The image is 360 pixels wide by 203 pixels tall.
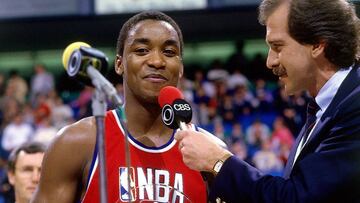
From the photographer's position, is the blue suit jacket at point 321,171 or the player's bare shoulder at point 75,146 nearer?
the blue suit jacket at point 321,171

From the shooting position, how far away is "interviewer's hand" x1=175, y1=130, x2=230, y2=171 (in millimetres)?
2523

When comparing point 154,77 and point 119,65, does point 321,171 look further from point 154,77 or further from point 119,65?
point 119,65

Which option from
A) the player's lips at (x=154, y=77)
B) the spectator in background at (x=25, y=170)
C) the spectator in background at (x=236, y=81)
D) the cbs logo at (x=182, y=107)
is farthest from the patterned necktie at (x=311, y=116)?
the spectator in background at (x=236, y=81)

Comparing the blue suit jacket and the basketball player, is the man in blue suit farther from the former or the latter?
the basketball player

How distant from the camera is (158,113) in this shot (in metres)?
3.25

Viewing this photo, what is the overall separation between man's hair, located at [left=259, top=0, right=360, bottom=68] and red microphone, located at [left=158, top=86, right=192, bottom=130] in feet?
1.51

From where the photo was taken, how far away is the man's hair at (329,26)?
263cm

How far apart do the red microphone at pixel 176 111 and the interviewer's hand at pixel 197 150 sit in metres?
0.05

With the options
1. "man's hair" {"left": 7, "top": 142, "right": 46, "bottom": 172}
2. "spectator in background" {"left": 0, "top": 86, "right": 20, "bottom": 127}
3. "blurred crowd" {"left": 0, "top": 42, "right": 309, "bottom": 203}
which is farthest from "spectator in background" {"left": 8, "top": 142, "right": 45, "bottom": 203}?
"spectator in background" {"left": 0, "top": 86, "right": 20, "bottom": 127}

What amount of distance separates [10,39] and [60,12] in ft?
7.11

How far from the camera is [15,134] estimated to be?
11938mm

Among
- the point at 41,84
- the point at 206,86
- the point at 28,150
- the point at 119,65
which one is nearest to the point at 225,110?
the point at 206,86

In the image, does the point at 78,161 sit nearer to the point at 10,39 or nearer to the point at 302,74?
the point at 302,74

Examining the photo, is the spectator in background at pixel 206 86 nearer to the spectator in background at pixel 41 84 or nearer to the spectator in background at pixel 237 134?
the spectator in background at pixel 237 134
